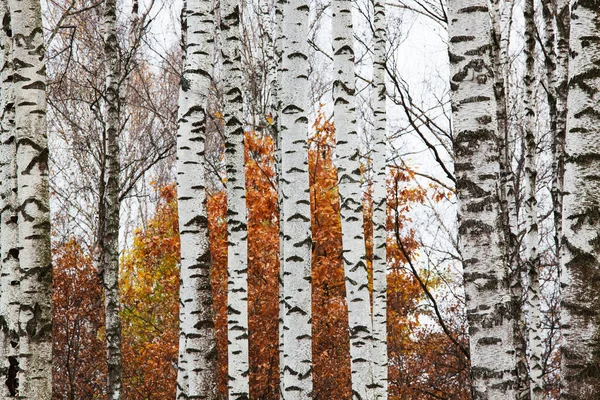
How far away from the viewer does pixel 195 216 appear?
4.96 meters

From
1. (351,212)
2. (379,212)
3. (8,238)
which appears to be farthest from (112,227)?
(8,238)

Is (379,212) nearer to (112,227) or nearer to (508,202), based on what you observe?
(508,202)

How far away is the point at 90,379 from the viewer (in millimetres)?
13719

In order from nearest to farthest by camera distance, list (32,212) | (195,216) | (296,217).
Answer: (32,212), (195,216), (296,217)

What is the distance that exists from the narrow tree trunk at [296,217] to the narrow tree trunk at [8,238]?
2069mm

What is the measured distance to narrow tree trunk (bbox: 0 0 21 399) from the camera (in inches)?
166

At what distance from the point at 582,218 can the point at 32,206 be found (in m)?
3.10

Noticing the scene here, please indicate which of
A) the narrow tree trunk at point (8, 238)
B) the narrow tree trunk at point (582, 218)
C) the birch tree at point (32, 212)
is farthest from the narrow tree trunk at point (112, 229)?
the narrow tree trunk at point (582, 218)

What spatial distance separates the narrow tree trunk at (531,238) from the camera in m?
7.86

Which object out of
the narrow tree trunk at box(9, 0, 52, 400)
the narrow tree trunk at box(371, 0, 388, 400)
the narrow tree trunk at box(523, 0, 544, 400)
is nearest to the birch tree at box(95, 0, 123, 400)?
the narrow tree trunk at box(371, 0, 388, 400)

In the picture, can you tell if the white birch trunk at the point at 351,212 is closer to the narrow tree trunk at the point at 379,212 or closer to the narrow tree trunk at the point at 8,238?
the narrow tree trunk at the point at 379,212

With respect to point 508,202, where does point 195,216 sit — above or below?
below

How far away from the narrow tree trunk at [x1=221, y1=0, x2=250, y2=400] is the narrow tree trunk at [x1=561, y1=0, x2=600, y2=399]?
173 inches

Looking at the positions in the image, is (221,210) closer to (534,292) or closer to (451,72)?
(534,292)
